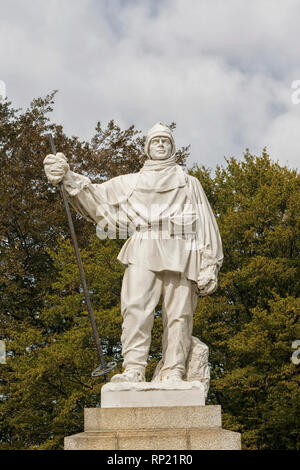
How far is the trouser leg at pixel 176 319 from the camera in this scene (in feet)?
21.8

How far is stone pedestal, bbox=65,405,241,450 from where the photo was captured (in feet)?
18.9

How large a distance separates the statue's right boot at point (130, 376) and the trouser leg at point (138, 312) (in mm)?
56

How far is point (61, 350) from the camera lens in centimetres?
1616

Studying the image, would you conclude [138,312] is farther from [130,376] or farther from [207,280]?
[207,280]

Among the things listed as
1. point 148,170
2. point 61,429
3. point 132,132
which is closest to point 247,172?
point 132,132

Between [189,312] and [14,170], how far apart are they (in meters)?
13.9

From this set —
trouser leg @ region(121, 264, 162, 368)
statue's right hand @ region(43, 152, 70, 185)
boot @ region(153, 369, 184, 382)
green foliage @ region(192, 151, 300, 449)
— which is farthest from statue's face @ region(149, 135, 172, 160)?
green foliage @ region(192, 151, 300, 449)

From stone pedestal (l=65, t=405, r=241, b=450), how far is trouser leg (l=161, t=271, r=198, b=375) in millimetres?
678

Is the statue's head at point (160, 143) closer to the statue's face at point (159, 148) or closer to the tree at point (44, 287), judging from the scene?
the statue's face at point (159, 148)

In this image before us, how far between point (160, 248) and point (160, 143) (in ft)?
4.33

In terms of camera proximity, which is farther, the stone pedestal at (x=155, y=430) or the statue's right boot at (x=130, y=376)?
the statue's right boot at (x=130, y=376)

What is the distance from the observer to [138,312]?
6.62 meters

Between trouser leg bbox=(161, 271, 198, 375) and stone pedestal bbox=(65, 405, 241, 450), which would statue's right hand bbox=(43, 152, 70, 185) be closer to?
trouser leg bbox=(161, 271, 198, 375)

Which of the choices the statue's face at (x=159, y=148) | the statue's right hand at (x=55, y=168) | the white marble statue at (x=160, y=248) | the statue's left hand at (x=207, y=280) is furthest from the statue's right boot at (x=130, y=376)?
the statue's face at (x=159, y=148)
